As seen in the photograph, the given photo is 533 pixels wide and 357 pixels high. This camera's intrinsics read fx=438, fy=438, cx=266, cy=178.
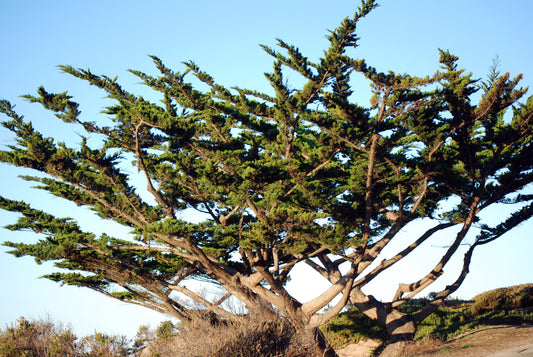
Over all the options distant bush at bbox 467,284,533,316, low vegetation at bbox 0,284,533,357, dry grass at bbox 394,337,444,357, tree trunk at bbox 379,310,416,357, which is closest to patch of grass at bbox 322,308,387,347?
low vegetation at bbox 0,284,533,357

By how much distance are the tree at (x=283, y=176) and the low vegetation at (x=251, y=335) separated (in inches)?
41.6

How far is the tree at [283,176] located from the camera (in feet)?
41.9

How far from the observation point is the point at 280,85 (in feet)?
42.7

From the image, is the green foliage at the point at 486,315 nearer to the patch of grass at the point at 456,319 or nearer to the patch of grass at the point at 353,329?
the patch of grass at the point at 456,319

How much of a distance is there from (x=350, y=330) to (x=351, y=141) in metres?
11.2

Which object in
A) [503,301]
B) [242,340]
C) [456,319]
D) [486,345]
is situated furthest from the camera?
[503,301]

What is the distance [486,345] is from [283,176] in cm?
788

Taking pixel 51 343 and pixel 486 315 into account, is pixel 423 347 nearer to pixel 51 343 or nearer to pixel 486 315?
pixel 486 315

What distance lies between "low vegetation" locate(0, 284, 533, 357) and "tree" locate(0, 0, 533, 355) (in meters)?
1.06

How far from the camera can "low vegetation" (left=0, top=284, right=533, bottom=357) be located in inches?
352

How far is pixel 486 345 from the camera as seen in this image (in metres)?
13.0

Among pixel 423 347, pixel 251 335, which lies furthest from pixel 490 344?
pixel 251 335

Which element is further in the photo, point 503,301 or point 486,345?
point 503,301

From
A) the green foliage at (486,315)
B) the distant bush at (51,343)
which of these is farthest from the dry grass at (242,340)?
the green foliage at (486,315)
